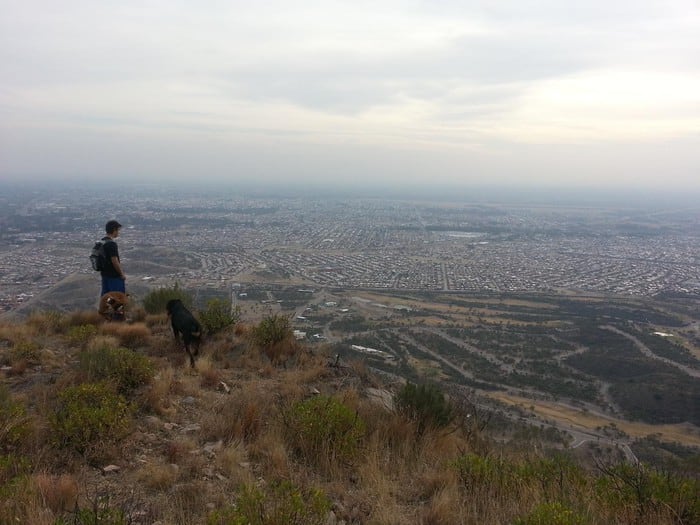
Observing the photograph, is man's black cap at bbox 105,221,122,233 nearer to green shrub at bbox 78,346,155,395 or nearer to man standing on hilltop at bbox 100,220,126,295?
man standing on hilltop at bbox 100,220,126,295

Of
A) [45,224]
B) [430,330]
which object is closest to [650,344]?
[430,330]

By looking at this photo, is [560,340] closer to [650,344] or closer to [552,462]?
[650,344]

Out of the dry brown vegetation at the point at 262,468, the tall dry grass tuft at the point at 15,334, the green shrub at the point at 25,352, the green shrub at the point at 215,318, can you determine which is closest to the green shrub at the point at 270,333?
the green shrub at the point at 215,318

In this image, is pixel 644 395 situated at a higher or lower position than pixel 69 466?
lower

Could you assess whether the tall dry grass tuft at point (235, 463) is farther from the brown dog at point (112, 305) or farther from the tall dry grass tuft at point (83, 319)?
the tall dry grass tuft at point (83, 319)

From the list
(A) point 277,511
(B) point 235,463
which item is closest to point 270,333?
(B) point 235,463

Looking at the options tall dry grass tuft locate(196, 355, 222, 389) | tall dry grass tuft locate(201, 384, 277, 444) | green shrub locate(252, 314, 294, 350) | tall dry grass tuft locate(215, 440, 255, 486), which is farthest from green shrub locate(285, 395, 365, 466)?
green shrub locate(252, 314, 294, 350)

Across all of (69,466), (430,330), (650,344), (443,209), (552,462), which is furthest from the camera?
(443,209)
